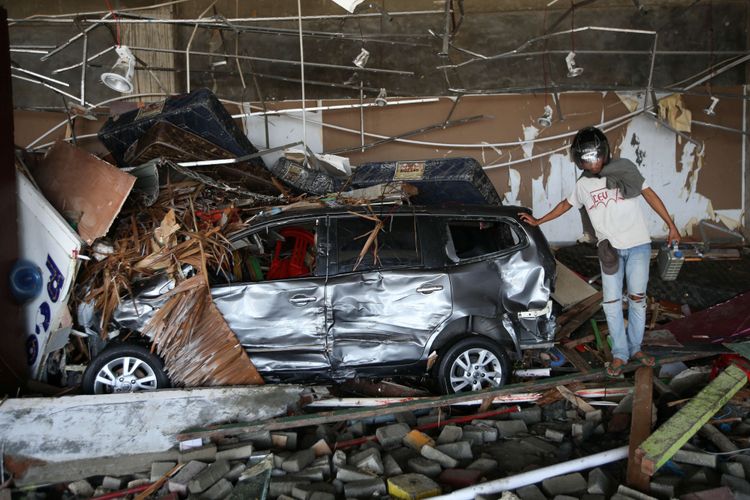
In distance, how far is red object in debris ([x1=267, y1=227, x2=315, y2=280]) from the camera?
18.9 feet

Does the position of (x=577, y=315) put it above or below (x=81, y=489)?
above

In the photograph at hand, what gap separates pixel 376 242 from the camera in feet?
17.5

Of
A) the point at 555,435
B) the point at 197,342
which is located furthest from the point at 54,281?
the point at 555,435

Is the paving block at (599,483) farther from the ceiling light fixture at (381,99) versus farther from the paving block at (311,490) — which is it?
the ceiling light fixture at (381,99)

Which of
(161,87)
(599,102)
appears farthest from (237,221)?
(599,102)

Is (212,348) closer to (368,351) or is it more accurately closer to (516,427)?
(368,351)

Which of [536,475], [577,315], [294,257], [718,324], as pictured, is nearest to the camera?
[536,475]

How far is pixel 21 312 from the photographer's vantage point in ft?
16.8

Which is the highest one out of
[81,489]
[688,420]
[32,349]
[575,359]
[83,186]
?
[83,186]

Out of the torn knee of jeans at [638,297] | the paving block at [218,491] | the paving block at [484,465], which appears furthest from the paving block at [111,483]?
the torn knee of jeans at [638,297]

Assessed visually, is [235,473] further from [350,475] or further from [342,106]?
[342,106]

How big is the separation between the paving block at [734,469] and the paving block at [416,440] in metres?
1.81

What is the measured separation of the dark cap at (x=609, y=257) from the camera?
16.9 feet

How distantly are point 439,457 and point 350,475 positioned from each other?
0.61 metres
